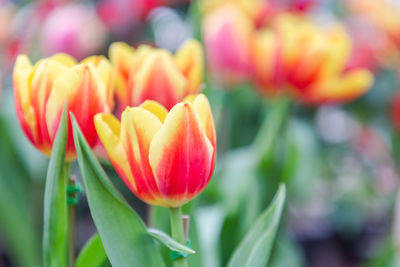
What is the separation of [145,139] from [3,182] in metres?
0.57

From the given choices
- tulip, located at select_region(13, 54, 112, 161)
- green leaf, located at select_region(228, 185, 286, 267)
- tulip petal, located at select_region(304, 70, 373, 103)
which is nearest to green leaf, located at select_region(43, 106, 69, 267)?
tulip, located at select_region(13, 54, 112, 161)

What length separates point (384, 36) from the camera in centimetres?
114

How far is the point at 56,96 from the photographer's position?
33 centimetres

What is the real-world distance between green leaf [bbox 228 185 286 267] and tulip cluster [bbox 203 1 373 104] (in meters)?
0.32

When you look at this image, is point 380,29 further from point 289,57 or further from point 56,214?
point 56,214

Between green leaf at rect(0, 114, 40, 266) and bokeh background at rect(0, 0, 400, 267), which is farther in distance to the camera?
green leaf at rect(0, 114, 40, 266)

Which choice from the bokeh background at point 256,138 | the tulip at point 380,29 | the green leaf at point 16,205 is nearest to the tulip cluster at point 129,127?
the bokeh background at point 256,138

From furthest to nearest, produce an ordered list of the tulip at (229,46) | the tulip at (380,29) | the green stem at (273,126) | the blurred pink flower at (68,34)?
the tulip at (380,29) → the blurred pink flower at (68,34) → the tulip at (229,46) → the green stem at (273,126)

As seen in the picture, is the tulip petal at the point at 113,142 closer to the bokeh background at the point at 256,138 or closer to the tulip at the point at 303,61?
the bokeh background at the point at 256,138

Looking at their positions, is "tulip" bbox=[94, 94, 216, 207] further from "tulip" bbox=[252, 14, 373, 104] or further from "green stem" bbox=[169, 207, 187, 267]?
"tulip" bbox=[252, 14, 373, 104]

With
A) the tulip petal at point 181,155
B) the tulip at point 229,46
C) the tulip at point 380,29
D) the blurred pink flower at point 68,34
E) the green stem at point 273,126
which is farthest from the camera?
the tulip at point 380,29

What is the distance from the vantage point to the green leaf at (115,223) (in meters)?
0.32

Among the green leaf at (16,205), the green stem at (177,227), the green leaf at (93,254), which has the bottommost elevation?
the green leaf at (16,205)

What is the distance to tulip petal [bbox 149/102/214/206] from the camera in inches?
11.9
